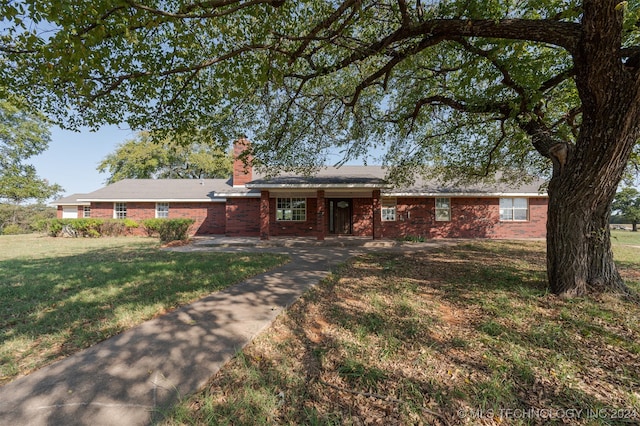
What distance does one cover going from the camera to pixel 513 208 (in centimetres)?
1608

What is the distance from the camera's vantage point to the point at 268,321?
366 centimetres

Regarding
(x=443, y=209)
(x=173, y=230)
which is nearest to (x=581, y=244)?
(x=443, y=209)

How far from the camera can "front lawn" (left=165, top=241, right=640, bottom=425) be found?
6.81ft

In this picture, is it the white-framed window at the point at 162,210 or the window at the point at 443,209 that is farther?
the white-framed window at the point at 162,210

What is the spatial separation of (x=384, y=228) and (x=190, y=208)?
1317 centimetres

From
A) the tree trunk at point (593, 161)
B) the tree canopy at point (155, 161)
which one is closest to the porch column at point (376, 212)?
the tree trunk at point (593, 161)

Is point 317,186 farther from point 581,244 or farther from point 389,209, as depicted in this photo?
point 581,244

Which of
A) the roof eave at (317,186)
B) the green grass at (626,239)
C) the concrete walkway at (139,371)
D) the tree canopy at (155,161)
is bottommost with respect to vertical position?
the green grass at (626,239)

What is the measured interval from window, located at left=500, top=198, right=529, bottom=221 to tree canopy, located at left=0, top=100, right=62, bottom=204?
40927mm

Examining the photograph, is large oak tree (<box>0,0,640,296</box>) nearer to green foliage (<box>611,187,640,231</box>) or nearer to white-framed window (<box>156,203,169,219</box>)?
white-framed window (<box>156,203,169,219</box>)

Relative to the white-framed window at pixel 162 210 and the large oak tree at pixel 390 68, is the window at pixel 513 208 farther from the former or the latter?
the white-framed window at pixel 162 210

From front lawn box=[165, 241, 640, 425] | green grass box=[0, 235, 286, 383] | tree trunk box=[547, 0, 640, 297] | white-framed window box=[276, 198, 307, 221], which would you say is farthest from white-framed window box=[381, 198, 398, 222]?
front lawn box=[165, 241, 640, 425]

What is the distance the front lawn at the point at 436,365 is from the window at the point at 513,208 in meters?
13.4

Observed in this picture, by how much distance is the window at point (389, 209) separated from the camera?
15.7m
